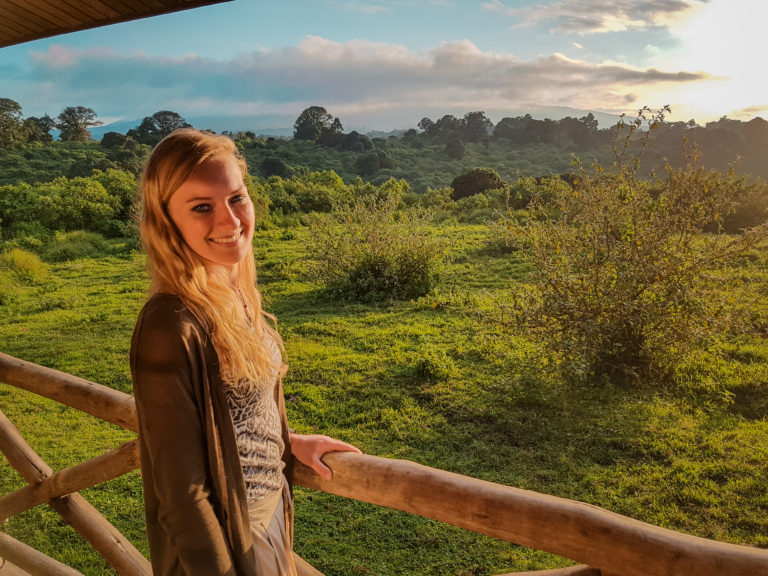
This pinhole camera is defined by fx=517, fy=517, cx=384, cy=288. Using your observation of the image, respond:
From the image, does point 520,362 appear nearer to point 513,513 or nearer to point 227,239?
point 513,513

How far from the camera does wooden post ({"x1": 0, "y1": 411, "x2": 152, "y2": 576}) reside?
2.02 meters

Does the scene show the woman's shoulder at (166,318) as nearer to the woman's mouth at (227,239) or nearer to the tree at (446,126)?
the woman's mouth at (227,239)

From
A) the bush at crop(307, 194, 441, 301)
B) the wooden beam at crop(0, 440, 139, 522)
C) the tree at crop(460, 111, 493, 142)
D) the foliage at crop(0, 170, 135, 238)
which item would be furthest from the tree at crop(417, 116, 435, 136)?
the wooden beam at crop(0, 440, 139, 522)

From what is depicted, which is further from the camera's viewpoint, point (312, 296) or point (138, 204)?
point (312, 296)

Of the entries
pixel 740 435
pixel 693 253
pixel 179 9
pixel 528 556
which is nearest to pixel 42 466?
pixel 179 9

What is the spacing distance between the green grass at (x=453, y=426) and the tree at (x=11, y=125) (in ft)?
84.2

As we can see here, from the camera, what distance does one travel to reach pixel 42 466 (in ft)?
7.57

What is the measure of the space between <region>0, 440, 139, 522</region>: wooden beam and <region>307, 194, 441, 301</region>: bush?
6078 millimetres

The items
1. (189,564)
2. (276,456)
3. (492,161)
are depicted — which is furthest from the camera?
(492,161)

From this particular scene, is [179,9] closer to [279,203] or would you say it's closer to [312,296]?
[312,296]

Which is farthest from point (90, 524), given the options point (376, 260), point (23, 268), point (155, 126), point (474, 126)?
point (474, 126)

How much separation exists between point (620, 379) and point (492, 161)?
30595mm

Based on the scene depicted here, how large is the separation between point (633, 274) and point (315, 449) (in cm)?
431

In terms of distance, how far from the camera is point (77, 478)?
194 centimetres
